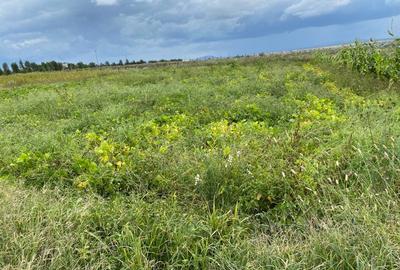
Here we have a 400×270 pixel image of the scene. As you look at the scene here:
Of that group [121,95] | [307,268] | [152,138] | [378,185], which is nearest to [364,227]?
[307,268]

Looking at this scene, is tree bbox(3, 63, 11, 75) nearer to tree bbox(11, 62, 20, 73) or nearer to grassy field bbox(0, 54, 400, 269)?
tree bbox(11, 62, 20, 73)

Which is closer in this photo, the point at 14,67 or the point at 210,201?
the point at 210,201

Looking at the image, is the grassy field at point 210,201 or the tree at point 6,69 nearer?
the grassy field at point 210,201

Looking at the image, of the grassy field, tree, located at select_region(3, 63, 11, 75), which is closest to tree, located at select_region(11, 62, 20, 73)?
tree, located at select_region(3, 63, 11, 75)

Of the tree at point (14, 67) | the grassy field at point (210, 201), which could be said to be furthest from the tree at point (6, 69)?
the grassy field at point (210, 201)

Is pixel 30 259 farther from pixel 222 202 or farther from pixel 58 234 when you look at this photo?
pixel 222 202

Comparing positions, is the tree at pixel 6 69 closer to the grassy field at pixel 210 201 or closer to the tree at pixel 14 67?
the tree at pixel 14 67

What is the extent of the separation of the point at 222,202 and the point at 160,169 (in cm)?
93

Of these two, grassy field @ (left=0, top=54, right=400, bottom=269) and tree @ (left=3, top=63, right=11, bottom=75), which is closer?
grassy field @ (left=0, top=54, right=400, bottom=269)

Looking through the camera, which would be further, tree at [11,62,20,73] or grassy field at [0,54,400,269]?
tree at [11,62,20,73]

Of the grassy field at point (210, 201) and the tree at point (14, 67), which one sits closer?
the grassy field at point (210, 201)

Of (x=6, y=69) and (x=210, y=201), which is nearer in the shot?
(x=210, y=201)

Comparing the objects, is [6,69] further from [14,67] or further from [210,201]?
[210,201]

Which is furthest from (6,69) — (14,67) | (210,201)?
(210,201)
